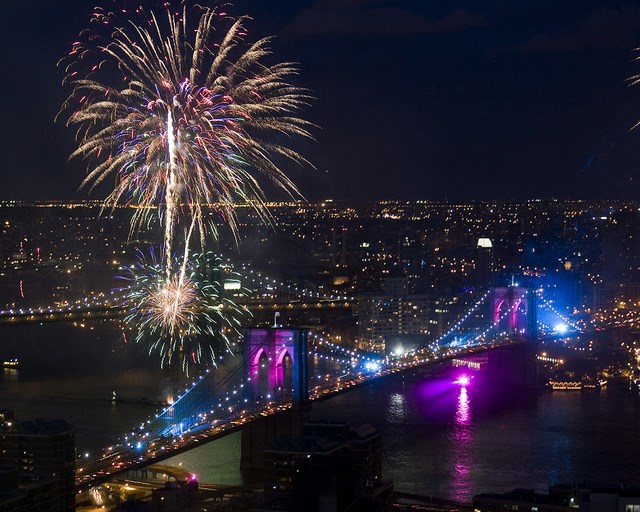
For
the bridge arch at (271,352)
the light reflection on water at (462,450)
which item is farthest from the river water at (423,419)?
the bridge arch at (271,352)

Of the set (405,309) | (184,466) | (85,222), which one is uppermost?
(85,222)

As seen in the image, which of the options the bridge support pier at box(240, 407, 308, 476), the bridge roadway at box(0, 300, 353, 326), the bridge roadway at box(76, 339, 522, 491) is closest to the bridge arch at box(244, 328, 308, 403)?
the bridge roadway at box(76, 339, 522, 491)

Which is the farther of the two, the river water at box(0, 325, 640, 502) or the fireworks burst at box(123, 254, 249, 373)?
the fireworks burst at box(123, 254, 249, 373)

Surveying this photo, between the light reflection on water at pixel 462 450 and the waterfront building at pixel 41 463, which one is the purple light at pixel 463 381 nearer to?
the light reflection on water at pixel 462 450

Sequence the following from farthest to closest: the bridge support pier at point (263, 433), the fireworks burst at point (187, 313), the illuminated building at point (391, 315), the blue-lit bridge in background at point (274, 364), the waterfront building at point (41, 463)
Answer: the illuminated building at point (391, 315) → the fireworks burst at point (187, 313) → the bridge support pier at point (263, 433) → the blue-lit bridge in background at point (274, 364) → the waterfront building at point (41, 463)

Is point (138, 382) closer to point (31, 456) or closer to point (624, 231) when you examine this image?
point (31, 456)

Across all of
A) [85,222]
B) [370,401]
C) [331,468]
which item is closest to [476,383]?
[370,401]

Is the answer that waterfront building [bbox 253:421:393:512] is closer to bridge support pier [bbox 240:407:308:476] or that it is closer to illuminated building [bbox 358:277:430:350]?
bridge support pier [bbox 240:407:308:476]
